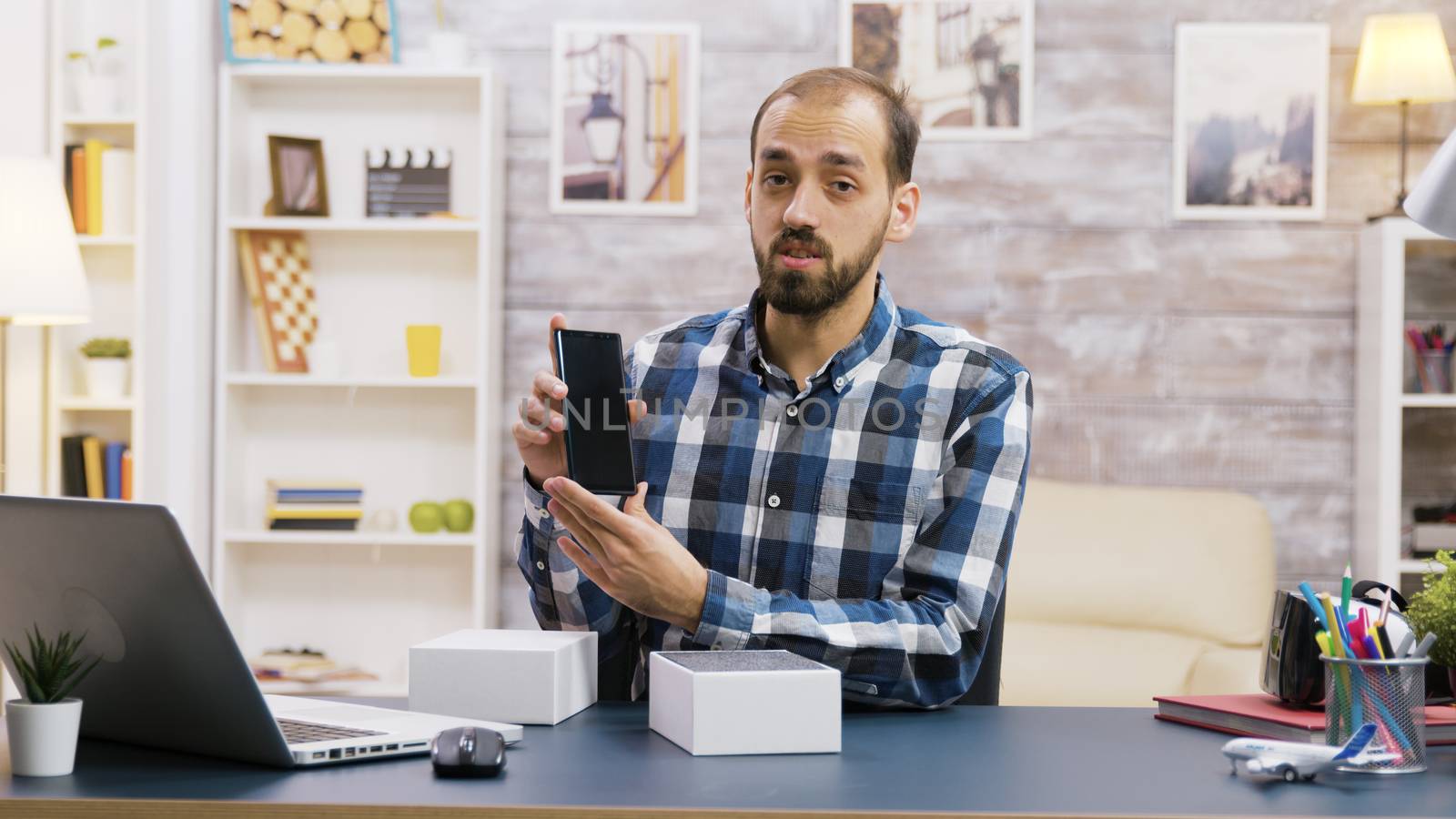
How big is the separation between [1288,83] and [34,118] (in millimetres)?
3092

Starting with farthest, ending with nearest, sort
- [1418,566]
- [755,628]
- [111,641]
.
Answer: [1418,566] < [755,628] < [111,641]

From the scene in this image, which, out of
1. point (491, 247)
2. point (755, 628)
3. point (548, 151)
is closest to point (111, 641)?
point (755, 628)

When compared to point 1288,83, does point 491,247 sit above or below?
below

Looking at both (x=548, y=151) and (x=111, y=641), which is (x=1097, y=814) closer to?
(x=111, y=641)

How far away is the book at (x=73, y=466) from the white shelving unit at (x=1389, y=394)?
10.2ft

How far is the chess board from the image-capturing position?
327cm

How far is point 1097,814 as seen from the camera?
80cm

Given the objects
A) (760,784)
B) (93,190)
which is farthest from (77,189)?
(760,784)

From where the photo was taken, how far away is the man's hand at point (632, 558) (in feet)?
3.78

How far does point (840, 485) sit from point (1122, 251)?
6.85 ft

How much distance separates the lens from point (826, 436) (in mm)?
1525

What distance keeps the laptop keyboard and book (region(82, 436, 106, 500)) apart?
7.99 ft

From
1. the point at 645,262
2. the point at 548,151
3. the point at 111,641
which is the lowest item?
the point at 111,641

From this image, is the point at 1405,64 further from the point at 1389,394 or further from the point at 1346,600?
the point at 1346,600
